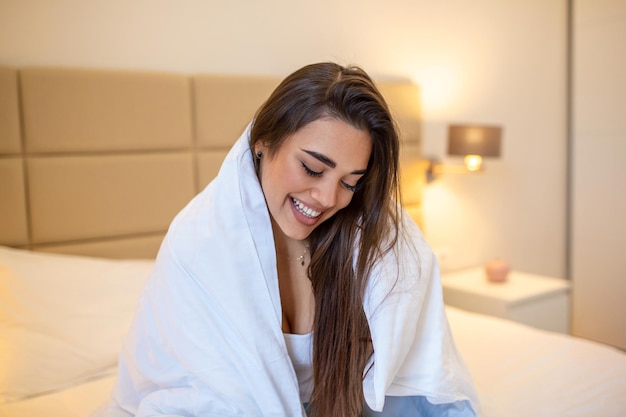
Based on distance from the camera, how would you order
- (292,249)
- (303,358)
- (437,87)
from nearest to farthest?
(303,358), (292,249), (437,87)

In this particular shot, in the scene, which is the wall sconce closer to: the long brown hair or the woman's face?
the long brown hair

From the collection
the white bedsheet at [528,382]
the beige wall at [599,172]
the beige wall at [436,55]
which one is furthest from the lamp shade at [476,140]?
the white bedsheet at [528,382]

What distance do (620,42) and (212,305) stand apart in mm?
2921

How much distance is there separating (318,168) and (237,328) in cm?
38

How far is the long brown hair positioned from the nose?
126 millimetres

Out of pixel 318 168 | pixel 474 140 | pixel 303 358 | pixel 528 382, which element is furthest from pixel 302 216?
pixel 474 140

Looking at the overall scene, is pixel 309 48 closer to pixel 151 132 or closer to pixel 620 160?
pixel 151 132

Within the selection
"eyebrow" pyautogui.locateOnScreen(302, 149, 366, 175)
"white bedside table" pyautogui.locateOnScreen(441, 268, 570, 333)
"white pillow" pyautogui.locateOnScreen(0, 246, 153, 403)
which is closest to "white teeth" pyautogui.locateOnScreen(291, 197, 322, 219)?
"eyebrow" pyautogui.locateOnScreen(302, 149, 366, 175)

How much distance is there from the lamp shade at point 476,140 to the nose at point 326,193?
6.38ft

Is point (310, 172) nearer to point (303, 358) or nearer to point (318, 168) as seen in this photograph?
point (318, 168)

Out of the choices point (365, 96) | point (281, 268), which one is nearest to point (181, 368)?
point (281, 268)

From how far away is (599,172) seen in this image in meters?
3.50

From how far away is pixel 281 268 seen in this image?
1.60 meters

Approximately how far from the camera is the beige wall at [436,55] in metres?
2.34
